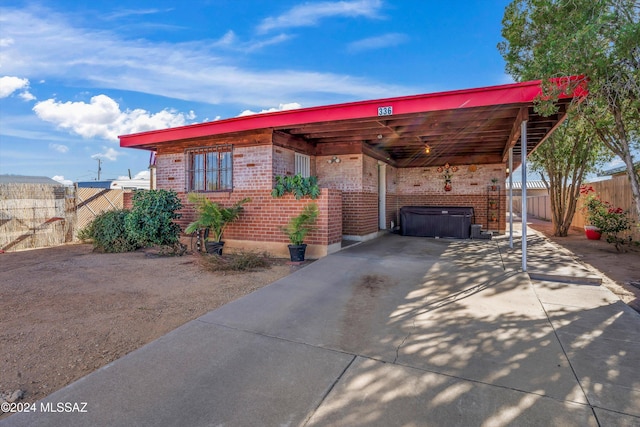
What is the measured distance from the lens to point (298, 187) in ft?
21.6

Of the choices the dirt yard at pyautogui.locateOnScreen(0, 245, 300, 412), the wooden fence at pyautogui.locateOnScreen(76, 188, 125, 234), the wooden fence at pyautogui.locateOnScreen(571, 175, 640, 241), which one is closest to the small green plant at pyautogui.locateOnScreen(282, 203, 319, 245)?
the dirt yard at pyautogui.locateOnScreen(0, 245, 300, 412)

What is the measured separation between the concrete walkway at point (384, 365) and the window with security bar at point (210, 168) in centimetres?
438

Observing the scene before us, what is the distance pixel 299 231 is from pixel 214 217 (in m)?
1.84

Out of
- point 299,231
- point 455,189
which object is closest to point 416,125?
point 299,231

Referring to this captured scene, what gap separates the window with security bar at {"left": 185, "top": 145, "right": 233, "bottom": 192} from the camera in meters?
7.86

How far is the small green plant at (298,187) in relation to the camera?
21.2ft

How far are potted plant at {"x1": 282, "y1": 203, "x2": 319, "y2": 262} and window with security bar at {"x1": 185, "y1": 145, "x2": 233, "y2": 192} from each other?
8.20 feet

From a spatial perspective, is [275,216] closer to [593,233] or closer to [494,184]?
[494,184]

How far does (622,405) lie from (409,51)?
373 inches

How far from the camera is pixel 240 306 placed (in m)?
3.68

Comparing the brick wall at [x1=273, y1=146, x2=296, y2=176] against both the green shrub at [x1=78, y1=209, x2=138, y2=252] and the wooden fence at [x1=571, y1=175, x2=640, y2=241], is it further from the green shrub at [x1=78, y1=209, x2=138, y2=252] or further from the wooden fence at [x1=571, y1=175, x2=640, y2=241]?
the wooden fence at [x1=571, y1=175, x2=640, y2=241]

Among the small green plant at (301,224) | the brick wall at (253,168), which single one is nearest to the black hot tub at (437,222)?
the small green plant at (301,224)

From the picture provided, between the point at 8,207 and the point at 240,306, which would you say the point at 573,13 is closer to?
the point at 240,306

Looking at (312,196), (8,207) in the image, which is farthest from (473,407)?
Result: (8,207)
